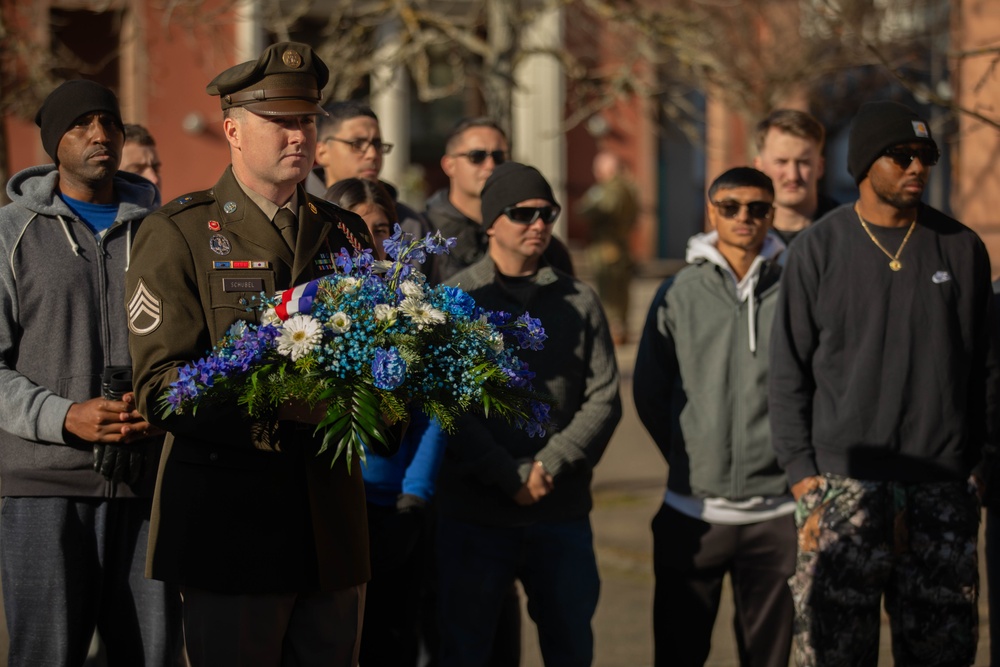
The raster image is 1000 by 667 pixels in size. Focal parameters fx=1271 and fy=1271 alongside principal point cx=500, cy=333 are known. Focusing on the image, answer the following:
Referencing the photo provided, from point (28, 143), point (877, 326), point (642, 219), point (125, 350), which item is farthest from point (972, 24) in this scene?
point (28, 143)

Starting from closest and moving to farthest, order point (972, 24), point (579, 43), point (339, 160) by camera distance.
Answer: point (339, 160), point (972, 24), point (579, 43)

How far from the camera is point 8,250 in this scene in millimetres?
4227

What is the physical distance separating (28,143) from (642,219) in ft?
32.3

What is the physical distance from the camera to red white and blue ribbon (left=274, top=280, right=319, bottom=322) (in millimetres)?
3098

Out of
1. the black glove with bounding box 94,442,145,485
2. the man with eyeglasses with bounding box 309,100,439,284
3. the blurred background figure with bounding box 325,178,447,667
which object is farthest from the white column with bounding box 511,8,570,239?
the black glove with bounding box 94,442,145,485

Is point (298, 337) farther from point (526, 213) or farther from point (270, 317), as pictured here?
point (526, 213)

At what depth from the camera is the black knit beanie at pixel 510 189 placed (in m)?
4.95

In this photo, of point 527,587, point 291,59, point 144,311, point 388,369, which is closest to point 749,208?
point 527,587

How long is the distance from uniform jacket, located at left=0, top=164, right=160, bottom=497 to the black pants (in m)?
2.07

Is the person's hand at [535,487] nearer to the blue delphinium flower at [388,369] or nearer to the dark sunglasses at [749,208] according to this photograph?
the dark sunglasses at [749,208]

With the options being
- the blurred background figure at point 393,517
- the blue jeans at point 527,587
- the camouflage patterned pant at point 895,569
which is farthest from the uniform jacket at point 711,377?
the blurred background figure at point 393,517

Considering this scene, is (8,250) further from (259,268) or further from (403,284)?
(403,284)

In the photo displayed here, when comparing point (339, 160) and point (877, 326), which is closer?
point (877, 326)

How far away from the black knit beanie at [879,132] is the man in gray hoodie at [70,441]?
2.65 metres
